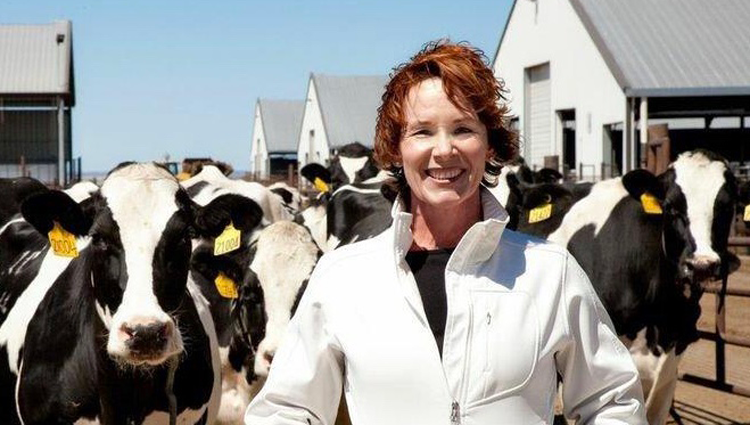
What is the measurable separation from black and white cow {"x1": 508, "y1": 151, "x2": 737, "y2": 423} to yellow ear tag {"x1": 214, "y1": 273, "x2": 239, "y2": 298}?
224 cm

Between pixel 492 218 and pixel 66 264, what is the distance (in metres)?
3.53

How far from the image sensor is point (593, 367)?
2486mm

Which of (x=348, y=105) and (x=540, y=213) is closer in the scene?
(x=540, y=213)

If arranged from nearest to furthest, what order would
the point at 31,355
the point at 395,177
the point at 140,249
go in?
1. the point at 395,177
2. the point at 140,249
3. the point at 31,355

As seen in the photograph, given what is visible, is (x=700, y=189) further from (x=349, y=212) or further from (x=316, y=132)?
(x=316, y=132)

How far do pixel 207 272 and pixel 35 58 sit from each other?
104ft

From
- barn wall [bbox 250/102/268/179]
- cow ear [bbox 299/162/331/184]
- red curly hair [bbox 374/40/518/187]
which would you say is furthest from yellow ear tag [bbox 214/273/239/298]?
barn wall [bbox 250/102/268/179]

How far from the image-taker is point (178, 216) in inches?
191

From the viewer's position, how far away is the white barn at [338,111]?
5431 cm

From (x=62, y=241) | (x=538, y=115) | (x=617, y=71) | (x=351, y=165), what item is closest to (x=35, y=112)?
(x=538, y=115)

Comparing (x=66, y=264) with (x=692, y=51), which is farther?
(x=692, y=51)

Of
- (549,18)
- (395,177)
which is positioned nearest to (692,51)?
(549,18)

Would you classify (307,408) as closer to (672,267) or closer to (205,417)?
(205,417)

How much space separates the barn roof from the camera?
35044 millimetres
